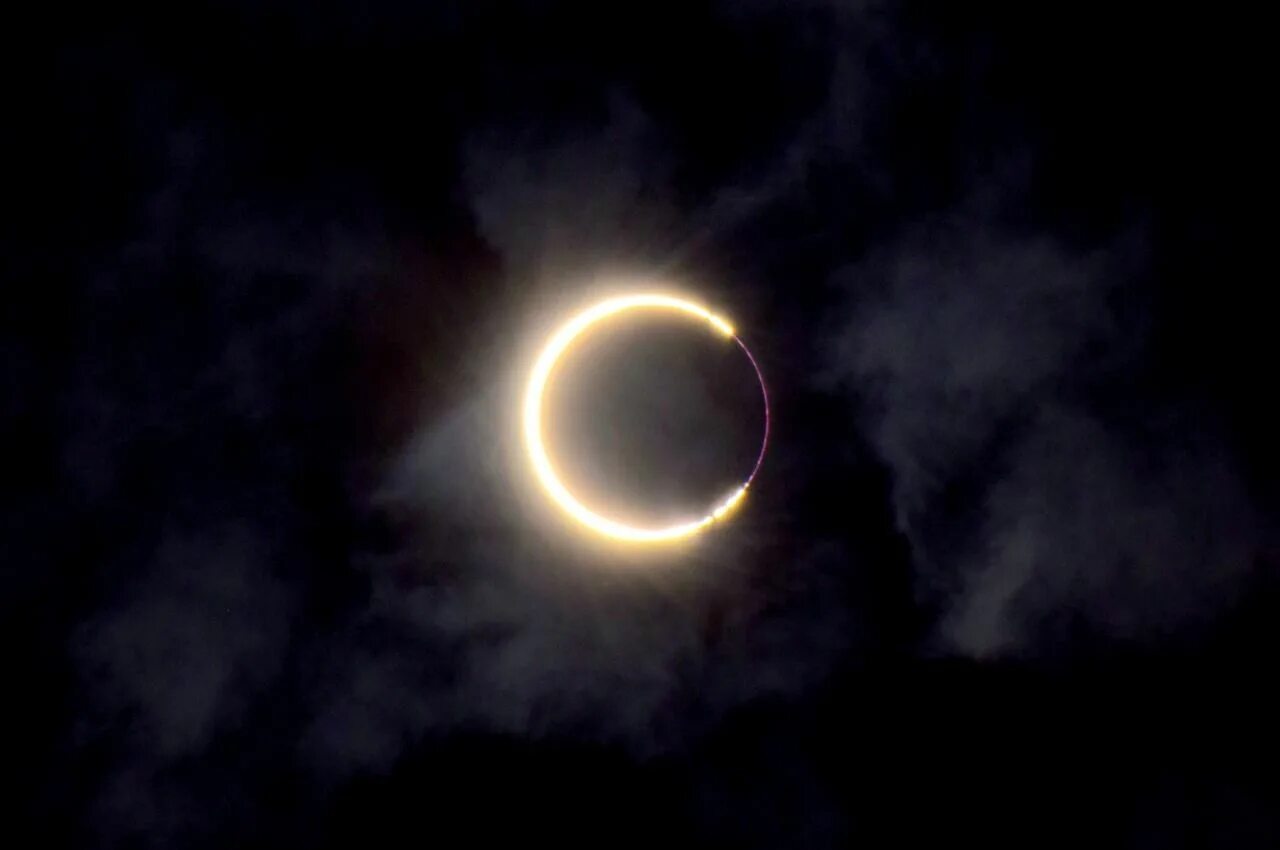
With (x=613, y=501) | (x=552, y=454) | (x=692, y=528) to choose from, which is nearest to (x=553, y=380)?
(x=552, y=454)

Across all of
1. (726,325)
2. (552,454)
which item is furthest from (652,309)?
(552,454)

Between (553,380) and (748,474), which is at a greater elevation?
(553,380)

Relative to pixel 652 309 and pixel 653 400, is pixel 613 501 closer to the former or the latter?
pixel 653 400

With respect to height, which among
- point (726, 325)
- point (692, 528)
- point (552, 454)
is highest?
point (726, 325)

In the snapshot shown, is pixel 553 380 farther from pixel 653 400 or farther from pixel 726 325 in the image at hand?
pixel 726 325

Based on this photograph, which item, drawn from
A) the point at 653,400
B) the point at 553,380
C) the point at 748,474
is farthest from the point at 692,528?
the point at 553,380

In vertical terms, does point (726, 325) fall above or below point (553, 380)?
above

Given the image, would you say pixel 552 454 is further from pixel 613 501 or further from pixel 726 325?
pixel 726 325
